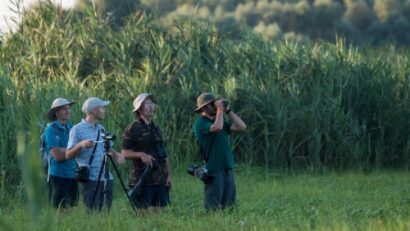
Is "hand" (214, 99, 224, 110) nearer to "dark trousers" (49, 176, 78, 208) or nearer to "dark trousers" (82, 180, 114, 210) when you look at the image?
"dark trousers" (82, 180, 114, 210)

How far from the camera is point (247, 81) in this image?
19672 mm

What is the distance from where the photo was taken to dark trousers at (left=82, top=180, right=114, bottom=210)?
10.7 meters

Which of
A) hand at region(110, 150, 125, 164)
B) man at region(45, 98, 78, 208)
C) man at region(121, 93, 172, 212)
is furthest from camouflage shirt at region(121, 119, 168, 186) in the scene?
man at region(45, 98, 78, 208)

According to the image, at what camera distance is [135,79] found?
18969 millimetres

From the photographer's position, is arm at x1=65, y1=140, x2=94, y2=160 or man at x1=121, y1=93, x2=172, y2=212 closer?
arm at x1=65, y1=140, x2=94, y2=160

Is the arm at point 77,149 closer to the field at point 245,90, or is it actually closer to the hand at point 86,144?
the hand at point 86,144

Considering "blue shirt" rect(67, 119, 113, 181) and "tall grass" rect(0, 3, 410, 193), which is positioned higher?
"tall grass" rect(0, 3, 410, 193)

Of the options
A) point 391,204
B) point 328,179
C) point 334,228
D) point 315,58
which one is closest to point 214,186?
point 391,204

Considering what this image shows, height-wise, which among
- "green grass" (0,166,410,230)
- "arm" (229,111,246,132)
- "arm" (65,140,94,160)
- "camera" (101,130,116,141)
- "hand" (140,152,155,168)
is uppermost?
"arm" (229,111,246,132)

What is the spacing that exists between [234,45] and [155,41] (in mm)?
1812

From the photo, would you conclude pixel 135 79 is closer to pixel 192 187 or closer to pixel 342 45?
pixel 192 187

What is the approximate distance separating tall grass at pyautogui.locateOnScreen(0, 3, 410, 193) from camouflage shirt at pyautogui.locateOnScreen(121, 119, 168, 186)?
671 centimetres

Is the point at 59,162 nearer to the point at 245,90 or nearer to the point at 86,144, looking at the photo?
the point at 86,144

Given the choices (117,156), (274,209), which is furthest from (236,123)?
(117,156)
